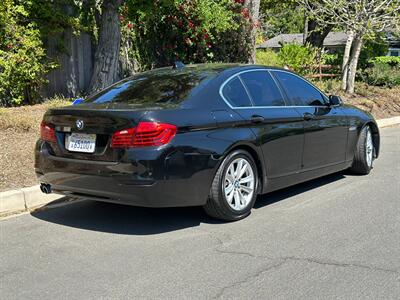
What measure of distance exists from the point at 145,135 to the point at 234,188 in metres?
1.18

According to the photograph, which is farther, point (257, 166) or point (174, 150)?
point (257, 166)

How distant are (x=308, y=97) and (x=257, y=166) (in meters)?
1.55

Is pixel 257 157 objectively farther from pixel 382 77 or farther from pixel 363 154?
pixel 382 77

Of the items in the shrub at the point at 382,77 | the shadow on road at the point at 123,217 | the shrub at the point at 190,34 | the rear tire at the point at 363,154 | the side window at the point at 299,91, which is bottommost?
the shadow on road at the point at 123,217

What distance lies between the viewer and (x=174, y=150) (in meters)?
4.94

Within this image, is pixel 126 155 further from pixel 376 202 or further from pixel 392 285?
pixel 376 202

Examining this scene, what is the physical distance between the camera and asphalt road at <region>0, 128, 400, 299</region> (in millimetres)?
3990

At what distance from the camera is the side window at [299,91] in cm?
656

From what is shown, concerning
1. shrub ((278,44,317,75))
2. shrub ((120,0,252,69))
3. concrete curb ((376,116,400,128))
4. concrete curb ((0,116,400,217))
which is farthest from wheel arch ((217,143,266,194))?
shrub ((278,44,317,75))

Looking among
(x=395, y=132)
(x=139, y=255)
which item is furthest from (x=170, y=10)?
(x=139, y=255)

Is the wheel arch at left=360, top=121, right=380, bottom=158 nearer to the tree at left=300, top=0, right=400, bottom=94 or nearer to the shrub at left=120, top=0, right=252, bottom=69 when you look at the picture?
the shrub at left=120, top=0, right=252, bottom=69

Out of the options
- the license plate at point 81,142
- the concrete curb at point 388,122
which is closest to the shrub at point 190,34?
the concrete curb at point 388,122

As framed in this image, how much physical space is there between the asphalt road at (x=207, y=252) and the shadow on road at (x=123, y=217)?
1 centimetres

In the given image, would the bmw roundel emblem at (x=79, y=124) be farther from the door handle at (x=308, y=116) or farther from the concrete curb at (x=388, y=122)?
the concrete curb at (x=388, y=122)
